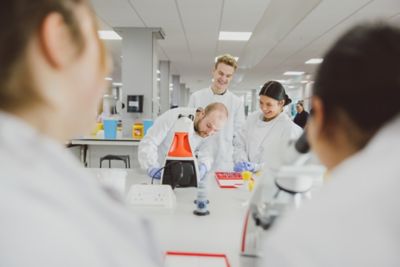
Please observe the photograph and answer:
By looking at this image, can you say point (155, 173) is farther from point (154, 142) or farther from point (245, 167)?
point (245, 167)

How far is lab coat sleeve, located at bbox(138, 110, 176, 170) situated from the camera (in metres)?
2.32

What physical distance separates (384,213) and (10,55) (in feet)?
1.76

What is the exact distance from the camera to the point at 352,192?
0.50 metres

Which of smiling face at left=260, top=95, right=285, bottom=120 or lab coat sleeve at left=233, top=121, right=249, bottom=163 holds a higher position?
smiling face at left=260, top=95, right=285, bottom=120

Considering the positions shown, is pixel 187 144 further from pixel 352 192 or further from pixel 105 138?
pixel 105 138

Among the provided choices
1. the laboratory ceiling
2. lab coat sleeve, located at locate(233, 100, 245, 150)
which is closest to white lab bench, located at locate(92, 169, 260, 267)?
lab coat sleeve, located at locate(233, 100, 245, 150)

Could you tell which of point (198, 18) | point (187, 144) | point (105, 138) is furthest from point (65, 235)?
point (198, 18)

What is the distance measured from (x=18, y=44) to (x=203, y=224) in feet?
3.74

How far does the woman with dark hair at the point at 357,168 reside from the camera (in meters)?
0.49

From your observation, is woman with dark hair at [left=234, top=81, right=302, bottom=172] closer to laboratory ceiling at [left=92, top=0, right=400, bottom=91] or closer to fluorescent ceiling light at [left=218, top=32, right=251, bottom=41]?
laboratory ceiling at [left=92, top=0, right=400, bottom=91]

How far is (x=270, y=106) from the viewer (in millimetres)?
2785

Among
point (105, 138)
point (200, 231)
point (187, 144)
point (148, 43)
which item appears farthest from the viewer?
point (148, 43)

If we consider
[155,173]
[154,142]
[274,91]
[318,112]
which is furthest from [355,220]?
[274,91]

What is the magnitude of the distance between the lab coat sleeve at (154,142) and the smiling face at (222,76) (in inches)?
34.1
